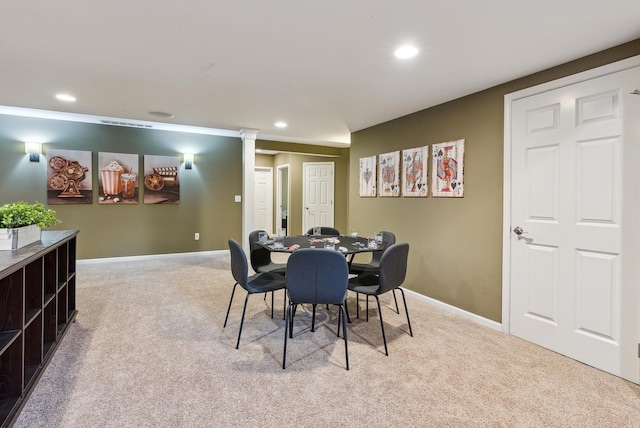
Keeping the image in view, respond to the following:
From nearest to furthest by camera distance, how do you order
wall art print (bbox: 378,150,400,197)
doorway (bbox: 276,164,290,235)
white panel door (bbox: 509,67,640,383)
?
white panel door (bbox: 509,67,640,383), wall art print (bbox: 378,150,400,197), doorway (bbox: 276,164,290,235)

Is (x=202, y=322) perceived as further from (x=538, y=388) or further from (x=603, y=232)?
(x=603, y=232)

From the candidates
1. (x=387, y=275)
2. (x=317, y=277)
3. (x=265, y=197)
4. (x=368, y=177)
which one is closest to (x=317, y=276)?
(x=317, y=277)

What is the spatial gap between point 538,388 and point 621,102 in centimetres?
197

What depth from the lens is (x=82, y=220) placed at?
4980mm

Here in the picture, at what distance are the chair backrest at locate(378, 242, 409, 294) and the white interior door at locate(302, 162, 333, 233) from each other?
4985 millimetres

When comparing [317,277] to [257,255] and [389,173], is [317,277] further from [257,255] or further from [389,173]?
[389,173]

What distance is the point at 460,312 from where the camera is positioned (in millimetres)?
3234

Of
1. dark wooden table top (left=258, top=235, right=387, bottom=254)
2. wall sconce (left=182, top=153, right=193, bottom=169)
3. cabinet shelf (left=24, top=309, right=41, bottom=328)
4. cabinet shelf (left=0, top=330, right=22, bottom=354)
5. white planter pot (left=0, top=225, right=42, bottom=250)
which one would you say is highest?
wall sconce (left=182, top=153, right=193, bottom=169)

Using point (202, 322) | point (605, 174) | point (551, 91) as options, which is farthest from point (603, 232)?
point (202, 322)

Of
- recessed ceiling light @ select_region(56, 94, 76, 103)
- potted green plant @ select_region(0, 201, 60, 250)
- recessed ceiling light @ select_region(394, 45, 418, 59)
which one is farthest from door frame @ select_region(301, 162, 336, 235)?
potted green plant @ select_region(0, 201, 60, 250)

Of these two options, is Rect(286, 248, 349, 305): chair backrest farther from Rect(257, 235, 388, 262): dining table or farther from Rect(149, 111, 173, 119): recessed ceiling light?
Rect(149, 111, 173, 119): recessed ceiling light

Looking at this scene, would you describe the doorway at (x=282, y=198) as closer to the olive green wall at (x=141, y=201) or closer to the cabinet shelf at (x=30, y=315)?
the olive green wall at (x=141, y=201)

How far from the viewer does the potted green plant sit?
187cm

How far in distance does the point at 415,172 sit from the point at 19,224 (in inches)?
142
